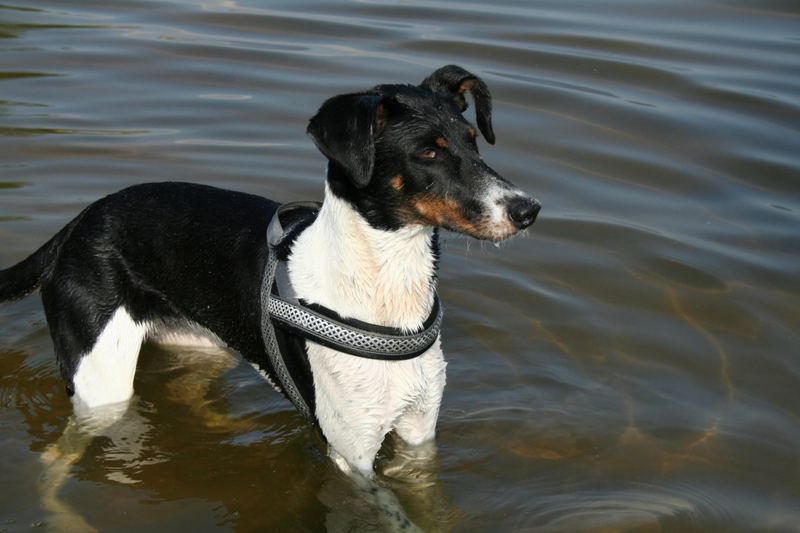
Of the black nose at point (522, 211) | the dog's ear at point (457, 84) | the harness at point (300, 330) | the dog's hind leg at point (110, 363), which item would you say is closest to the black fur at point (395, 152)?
the black nose at point (522, 211)

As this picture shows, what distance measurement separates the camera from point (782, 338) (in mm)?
7211

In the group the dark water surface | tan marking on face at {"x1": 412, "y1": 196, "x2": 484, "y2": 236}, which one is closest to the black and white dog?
tan marking on face at {"x1": 412, "y1": 196, "x2": 484, "y2": 236}

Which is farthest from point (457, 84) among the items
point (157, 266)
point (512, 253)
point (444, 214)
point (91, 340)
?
point (512, 253)

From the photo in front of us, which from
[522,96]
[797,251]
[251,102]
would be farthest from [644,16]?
[797,251]

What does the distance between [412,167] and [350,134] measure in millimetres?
350

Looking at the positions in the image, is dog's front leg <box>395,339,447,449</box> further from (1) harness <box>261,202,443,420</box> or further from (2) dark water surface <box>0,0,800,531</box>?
(2) dark water surface <box>0,0,800,531</box>

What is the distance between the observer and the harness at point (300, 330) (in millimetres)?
5195

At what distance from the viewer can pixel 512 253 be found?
8.56 metres

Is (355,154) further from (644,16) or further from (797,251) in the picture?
(644,16)

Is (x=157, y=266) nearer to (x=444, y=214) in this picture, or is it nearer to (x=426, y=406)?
(x=426, y=406)

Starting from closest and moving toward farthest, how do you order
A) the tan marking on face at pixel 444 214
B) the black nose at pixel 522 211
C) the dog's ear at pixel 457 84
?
1. the black nose at pixel 522 211
2. the tan marking on face at pixel 444 214
3. the dog's ear at pixel 457 84

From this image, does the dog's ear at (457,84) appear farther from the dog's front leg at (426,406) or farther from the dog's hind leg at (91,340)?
the dog's hind leg at (91,340)

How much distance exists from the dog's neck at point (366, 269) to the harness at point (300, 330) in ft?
0.19

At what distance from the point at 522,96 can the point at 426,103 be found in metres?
6.35
